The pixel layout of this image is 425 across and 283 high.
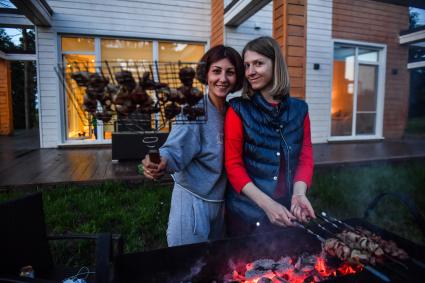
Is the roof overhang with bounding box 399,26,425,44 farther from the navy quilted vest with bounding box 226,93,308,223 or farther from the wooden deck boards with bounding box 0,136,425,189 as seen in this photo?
the navy quilted vest with bounding box 226,93,308,223

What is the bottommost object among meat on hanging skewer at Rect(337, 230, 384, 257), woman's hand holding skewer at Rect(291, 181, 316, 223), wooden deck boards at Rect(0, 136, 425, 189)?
wooden deck boards at Rect(0, 136, 425, 189)

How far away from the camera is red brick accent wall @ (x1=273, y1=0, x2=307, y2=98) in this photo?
14.7 feet

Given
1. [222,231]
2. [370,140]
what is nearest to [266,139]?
[222,231]

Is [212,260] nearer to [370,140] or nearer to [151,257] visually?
[151,257]

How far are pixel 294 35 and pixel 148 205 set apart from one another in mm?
3463

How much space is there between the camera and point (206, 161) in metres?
1.65

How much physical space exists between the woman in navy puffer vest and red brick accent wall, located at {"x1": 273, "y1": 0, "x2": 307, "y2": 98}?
10.1 ft

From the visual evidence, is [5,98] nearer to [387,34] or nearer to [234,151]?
[234,151]

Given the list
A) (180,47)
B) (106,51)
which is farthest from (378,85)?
(106,51)

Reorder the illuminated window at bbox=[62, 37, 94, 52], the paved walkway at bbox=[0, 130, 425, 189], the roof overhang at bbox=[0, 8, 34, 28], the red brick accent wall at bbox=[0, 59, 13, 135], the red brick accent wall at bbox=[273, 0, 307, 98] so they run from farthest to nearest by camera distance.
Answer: the red brick accent wall at bbox=[0, 59, 13, 135] < the roof overhang at bbox=[0, 8, 34, 28] < the illuminated window at bbox=[62, 37, 94, 52] < the red brick accent wall at bbox=[273, 0, 307, 98] < the paved walkway at bbox=[0, 130, 425, 189]

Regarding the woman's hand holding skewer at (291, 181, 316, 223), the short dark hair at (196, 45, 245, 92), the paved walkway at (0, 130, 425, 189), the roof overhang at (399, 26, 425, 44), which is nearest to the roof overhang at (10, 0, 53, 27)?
the paved walkway at (0, 130, 425, 189)

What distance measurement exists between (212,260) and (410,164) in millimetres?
6080

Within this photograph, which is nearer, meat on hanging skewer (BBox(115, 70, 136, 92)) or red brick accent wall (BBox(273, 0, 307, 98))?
meat on hanging skewer (BBox(115, 70, 136, 92))

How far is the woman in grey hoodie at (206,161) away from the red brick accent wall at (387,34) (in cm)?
790
